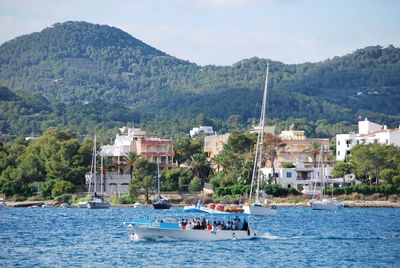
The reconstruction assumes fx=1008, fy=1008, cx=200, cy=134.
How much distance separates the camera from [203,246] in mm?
62594

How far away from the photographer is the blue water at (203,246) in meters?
54.9

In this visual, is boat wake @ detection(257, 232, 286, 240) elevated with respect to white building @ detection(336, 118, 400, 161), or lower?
lower

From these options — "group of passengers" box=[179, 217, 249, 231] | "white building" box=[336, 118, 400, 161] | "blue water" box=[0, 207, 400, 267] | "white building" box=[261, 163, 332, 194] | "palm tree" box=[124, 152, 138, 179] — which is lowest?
"blue water" box=[0, 207, 400, 267]

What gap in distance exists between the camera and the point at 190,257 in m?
56.5

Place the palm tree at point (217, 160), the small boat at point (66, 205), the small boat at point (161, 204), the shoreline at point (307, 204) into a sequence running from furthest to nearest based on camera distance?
the palm tree at point (217, 160)
the shoreline at point (307, 204)
the small boat at point (66, 205)
the small boat at point (161, 204)

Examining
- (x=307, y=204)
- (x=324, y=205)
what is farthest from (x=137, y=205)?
(x=324, y=205)

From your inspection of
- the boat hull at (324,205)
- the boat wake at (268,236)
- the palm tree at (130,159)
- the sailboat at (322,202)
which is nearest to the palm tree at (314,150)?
the sailboat at (322,202)

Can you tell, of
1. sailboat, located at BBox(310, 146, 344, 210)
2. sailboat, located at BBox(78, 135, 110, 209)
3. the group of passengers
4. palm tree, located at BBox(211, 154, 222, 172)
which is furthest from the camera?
palm tree, located at BBox(211, 154, 222, 172)

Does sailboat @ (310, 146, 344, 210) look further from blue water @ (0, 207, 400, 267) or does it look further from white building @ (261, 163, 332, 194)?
blue water @ (0, 207, 400, 267)

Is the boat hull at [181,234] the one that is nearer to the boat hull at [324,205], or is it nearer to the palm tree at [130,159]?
the boat hull at [324,205]

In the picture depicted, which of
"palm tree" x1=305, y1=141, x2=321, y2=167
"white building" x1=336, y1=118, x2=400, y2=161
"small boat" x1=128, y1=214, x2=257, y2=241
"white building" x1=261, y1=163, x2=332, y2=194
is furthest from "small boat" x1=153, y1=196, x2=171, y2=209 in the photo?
"small boat" x1=128, y1=214, x2=257, y2=241

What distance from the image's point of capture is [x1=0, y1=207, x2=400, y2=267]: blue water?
5488 cm

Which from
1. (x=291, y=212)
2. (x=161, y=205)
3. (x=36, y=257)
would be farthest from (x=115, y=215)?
(x=36, y=257)

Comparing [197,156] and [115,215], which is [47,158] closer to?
[197,156]
